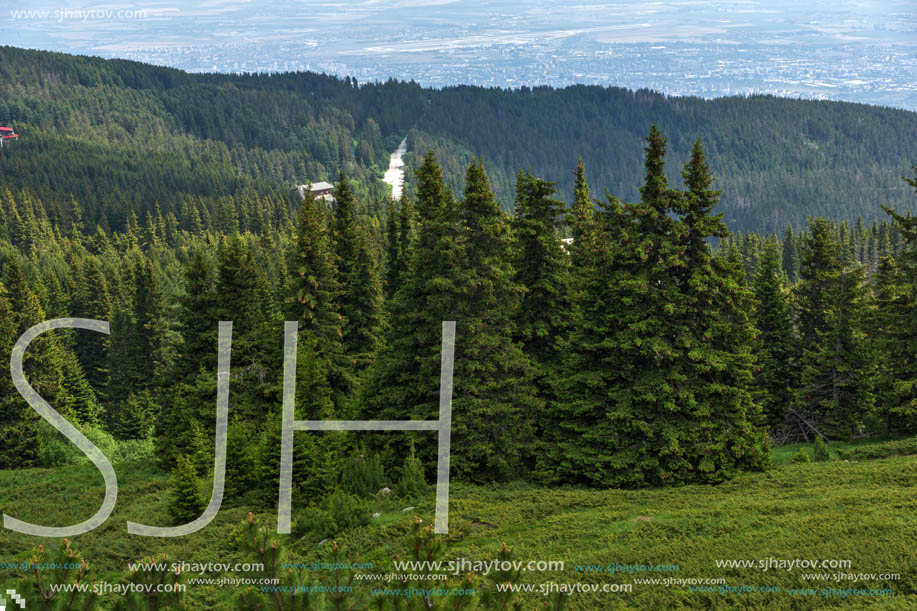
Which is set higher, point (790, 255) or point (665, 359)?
point (665, 359)

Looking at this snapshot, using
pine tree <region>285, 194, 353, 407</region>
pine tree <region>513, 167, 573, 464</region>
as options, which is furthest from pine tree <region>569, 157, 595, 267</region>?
pine tree <region>285, 194, 353, 407</region>

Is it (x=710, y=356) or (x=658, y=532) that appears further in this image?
(x=710, y=356)

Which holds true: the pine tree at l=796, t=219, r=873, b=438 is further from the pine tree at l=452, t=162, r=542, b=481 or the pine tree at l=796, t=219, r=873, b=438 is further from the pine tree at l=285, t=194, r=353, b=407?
the pine tree at l=285, t=194, r=353, b=407

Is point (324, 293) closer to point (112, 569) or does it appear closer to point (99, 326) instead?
point (99, 326)

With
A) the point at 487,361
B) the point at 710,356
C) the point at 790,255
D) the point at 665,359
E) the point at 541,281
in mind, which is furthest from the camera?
the point at 790,255

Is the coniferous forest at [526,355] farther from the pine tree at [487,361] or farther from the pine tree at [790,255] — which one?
the pine tree at [790,255]

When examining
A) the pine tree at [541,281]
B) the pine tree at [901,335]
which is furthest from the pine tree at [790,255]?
the pine tree at [541,281]

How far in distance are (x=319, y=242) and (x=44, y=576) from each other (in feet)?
82.9

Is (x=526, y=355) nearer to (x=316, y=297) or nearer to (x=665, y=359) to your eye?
(x=665, y=359)

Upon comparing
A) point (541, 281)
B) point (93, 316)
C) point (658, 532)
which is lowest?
point (93, 316)

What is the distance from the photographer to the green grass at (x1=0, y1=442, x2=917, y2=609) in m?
14.2

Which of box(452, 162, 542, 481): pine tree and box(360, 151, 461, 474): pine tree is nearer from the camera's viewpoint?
box(452, 162, 542, 481): pine tree

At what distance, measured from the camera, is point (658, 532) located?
707 inches

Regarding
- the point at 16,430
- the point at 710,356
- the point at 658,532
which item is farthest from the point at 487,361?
the point at 16,430
